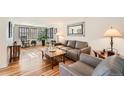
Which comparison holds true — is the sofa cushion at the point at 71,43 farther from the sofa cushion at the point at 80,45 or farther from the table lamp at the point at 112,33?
the table lamp at the point at 112,33

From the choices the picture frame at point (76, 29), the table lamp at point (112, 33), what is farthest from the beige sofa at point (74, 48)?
the table lamp at point (112, 33)

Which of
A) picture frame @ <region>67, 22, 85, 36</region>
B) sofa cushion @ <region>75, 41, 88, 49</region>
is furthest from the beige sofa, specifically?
picture frame @ <region>67, 22, 85, 36</region>

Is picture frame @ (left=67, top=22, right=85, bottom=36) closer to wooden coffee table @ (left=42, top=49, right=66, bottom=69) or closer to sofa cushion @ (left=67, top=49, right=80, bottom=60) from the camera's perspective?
sofa cushion @ (left=67, top=49, right=80, bottom=60)

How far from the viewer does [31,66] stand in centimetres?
254

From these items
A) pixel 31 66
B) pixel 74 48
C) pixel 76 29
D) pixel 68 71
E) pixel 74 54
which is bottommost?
pixel 31 66

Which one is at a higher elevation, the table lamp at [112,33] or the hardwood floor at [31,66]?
the table lamp at [112,33]

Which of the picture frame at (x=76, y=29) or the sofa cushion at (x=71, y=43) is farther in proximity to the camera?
the sofa cushion at (x=71, y=43)

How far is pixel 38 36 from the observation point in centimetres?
196

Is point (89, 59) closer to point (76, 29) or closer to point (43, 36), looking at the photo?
point (76, 29)

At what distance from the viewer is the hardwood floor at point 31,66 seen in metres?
2.14

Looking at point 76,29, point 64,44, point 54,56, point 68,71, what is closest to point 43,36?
point 64,44

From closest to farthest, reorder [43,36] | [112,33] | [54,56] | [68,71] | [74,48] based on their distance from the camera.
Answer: [68,71], [112,33], [43,36], [74,48], [54,56]

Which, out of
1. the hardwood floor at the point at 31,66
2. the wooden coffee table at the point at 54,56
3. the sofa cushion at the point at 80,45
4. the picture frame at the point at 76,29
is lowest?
the hardwood floor at the point at 31,66
